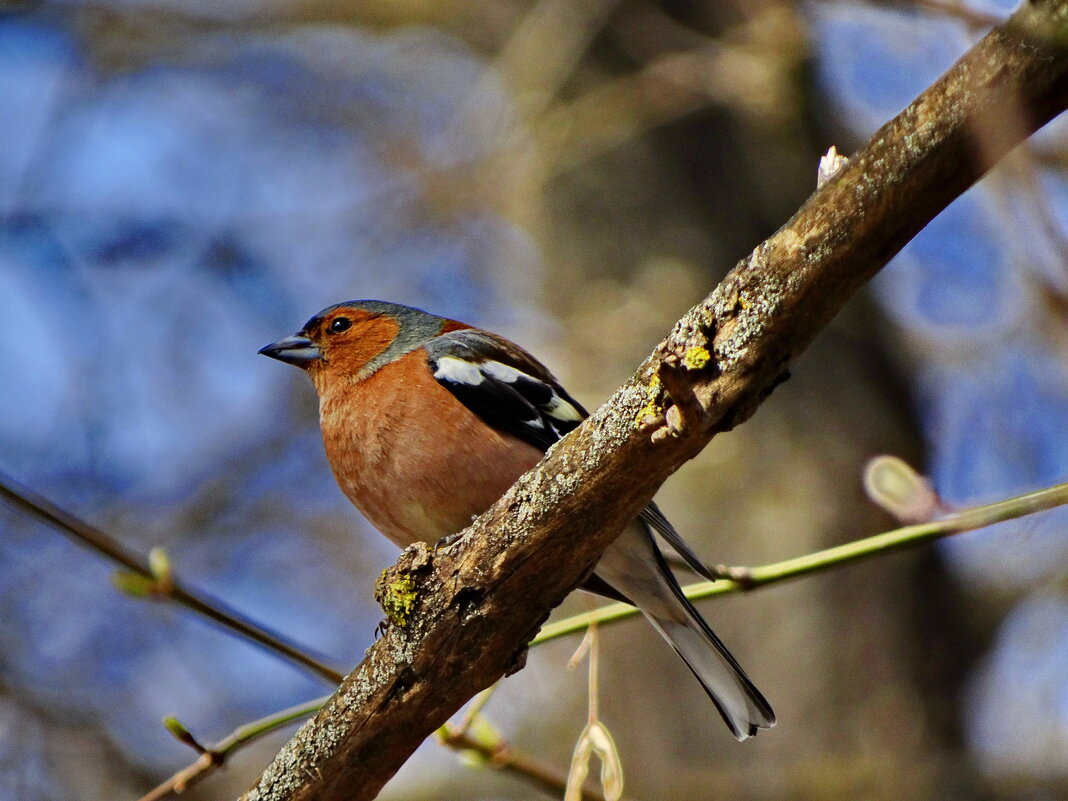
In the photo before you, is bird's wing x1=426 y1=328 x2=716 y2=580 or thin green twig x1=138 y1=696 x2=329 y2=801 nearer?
thin green twig x1=138 y1=696 x2=329 y2=801

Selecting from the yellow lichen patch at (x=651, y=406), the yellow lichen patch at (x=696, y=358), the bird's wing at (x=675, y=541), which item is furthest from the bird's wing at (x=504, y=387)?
the yellow lichen patch at (x=696, y=358)

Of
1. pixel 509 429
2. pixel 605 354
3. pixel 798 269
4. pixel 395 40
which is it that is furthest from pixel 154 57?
pixel 798 269

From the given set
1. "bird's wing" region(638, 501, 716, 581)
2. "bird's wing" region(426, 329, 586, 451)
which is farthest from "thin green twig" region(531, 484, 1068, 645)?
"bird's wing" region(426, 329, 586, 451)

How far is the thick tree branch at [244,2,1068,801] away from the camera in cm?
209

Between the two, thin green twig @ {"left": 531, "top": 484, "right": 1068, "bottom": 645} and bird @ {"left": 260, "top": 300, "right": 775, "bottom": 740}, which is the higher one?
bird @ {"left": 260, "top": 300, "right": 775, "bottom": 740}

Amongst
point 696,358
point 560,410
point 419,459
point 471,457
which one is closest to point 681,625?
point 560,410

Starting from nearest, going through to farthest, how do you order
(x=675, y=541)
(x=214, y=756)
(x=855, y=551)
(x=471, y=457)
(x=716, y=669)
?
1. (x=855, y=551)
2. (x=214, y=756)
3. (x=675, y=541)
4. (x=471, y=457)
5. (x=716, y=669)

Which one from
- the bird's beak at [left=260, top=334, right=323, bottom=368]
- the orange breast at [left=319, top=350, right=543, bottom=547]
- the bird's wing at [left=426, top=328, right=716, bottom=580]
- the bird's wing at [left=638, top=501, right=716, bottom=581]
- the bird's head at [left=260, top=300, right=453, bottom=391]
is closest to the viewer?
the bird's wing at [left=638, top=501, right=716, bottom=581]

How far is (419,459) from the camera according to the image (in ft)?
14.4

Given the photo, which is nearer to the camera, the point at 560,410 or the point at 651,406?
the point at 651,406

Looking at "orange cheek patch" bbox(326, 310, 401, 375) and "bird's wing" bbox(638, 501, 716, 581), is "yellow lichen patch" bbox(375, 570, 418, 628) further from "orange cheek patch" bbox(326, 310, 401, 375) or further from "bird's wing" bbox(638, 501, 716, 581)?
"orange cheek patch" bbox(326, 310, 401, 375)

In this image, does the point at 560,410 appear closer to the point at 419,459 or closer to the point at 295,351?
the point at 419,459

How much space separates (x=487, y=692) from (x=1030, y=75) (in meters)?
2.36

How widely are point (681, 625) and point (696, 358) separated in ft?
7.92
